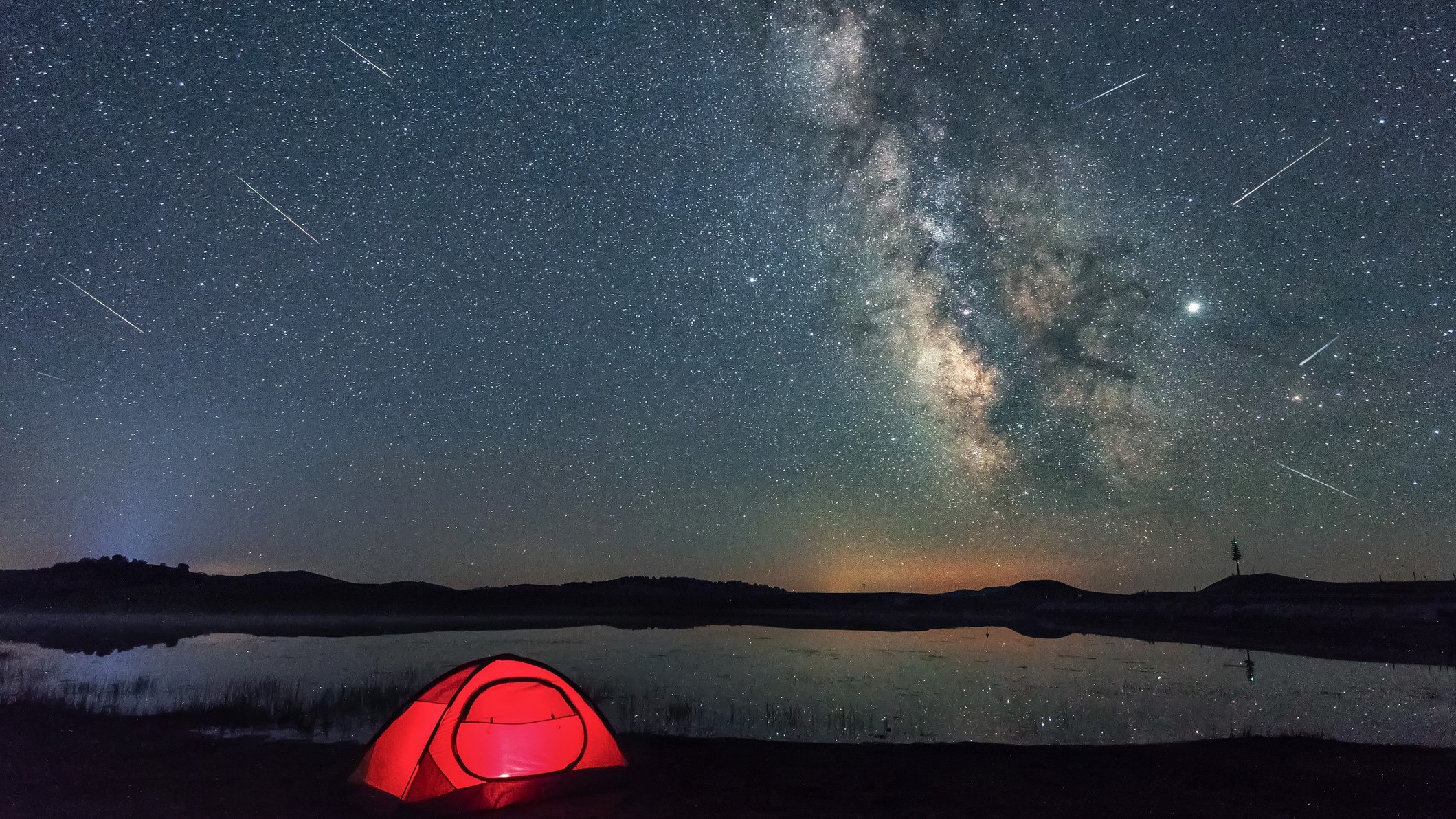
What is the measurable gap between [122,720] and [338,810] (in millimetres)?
9522

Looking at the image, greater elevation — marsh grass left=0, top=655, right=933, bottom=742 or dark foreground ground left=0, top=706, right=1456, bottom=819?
dark foreground ground left=0, top=706, right=1456, bottom=819

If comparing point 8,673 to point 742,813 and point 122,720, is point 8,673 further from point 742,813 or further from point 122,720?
point 742,813

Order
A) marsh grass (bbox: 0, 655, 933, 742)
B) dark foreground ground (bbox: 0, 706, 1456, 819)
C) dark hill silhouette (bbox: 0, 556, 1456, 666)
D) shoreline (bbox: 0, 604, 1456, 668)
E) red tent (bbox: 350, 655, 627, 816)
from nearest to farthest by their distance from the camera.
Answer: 1. red tent (bbox: 350, 655, 627, 816)
2. dark foreground ground (bbox: 0, 706, 1456, 819)
3. marsh grass (bbox: 0, 655, 933, 742)
4. shoreline (bbox: 0, 604, 1456, 668)
5. dark hill silhouette (bbox: 0, 556, 1456, 666)

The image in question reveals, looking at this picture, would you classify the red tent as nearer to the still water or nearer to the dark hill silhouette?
the still water

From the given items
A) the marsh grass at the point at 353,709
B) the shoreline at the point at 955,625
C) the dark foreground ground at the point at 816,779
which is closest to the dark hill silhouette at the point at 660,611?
the shoreline at the point at 955,625

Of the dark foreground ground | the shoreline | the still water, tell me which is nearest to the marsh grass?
the still water

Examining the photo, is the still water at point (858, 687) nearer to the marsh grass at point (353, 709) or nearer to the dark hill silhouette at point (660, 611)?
the marsh grass at point (353, 709)

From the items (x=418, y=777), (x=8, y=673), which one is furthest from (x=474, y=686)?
(x=8, y=673)

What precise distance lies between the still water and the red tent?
5.04m

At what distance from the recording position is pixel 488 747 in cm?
966

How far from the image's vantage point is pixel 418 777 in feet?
29.9

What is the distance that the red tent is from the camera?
9.15 metres

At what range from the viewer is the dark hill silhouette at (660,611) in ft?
166

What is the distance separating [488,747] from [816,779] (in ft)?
15.5
